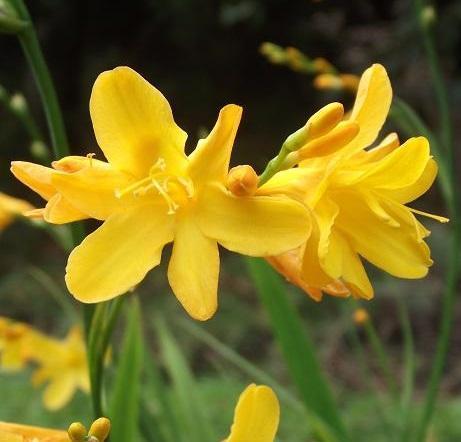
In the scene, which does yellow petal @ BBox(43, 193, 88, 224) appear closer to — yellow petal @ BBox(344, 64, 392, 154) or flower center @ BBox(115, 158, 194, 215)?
flower center @ BBox(115, 158, 194, 215)

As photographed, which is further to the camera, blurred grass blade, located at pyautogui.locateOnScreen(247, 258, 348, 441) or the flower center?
blurred grass blade, located at pyautogui.locateOnScreen(247, 258, 348, 441)

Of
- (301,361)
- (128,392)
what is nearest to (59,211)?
(128,392)

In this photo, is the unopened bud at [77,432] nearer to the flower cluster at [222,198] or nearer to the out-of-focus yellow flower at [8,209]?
the flower cluster at [222,198]

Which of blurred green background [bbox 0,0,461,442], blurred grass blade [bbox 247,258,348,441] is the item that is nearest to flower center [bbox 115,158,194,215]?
blurred grass blade [bbox 247,258,348,441]

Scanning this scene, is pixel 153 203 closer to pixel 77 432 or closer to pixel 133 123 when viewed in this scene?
pixel 133 123

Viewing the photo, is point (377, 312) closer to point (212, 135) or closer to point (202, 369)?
point (202, 369)

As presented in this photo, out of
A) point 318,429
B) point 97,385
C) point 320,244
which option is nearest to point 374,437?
point 318,429
